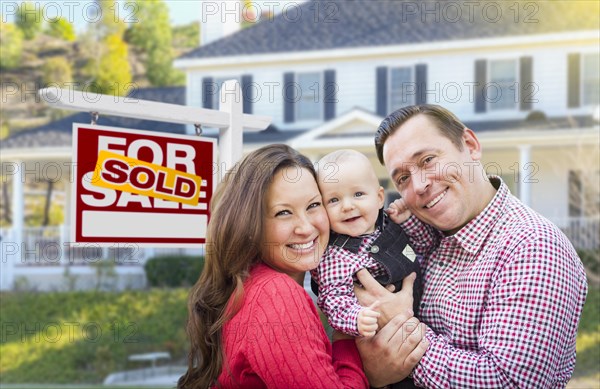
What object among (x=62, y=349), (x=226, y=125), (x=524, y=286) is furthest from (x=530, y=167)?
(x=524, y=286)

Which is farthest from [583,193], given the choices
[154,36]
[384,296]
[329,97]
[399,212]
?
[154,36]

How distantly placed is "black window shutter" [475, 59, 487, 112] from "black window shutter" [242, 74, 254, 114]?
5.83 metres

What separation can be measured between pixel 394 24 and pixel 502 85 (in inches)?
141

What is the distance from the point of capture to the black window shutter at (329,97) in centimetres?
2098

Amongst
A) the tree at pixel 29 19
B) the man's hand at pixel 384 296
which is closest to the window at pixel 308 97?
the man's hand at pixel 384 296

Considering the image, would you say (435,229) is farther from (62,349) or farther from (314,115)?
(314,115)

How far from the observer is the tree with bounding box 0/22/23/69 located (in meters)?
51.3

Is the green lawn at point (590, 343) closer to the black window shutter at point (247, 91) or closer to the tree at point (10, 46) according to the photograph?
the black window shutter at point (247, 91)

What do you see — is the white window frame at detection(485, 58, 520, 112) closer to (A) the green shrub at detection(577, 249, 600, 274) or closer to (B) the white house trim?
(B) the white house trim

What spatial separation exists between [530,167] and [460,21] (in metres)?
5.07

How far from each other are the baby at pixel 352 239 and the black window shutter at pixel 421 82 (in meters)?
17.1

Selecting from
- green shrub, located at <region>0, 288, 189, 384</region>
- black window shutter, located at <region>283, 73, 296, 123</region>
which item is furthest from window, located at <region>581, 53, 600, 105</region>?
green shrub, located at <region>0, 288, 189, 384</region>

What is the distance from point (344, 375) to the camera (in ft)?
9.20

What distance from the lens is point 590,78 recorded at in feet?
64.2
